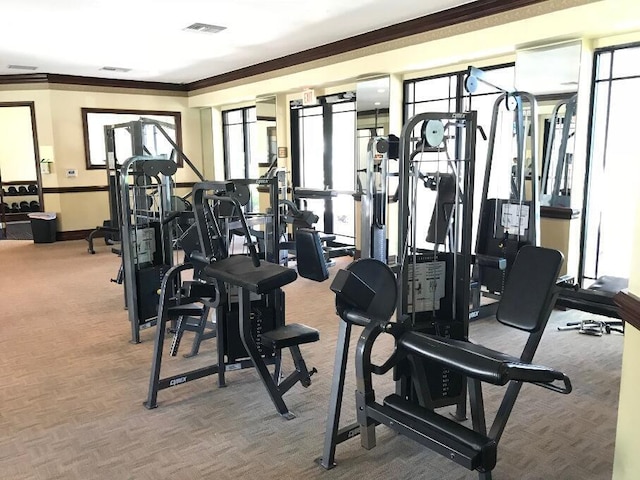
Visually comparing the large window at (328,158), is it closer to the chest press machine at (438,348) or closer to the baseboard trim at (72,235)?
the baseboard trim at (72,235)

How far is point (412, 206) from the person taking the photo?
2779 millimetres

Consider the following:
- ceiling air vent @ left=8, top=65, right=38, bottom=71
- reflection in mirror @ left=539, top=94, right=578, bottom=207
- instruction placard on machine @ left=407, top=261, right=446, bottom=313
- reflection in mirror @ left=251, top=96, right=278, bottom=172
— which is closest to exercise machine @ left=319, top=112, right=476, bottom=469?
instruction placard on machine @ left=407, top=261, right=446, bottom=313

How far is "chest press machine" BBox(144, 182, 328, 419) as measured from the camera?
9.70 ft

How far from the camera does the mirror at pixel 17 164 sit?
12.2 m

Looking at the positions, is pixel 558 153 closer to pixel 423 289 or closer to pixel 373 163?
pixel 373 163

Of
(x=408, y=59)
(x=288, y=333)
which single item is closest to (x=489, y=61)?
(x=408, y=59)

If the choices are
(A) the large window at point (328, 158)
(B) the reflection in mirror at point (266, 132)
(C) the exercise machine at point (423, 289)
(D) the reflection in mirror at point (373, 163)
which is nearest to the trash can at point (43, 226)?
(B) the reflection in mirror at point (266, 132)

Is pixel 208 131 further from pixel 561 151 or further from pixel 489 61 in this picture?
pixel 561 151

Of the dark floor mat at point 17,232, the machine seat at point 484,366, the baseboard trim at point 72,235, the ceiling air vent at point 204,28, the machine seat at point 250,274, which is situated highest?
the ceiling air vent at point 204,28

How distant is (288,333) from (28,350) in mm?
2446

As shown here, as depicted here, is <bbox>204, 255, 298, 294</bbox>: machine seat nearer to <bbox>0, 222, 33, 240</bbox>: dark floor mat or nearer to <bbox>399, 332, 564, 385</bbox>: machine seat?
<bbox>399, 332, 564, 385</bbox>: machine seat

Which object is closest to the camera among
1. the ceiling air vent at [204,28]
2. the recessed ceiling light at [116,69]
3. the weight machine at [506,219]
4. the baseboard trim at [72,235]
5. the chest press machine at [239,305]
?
the chest press machine at [239,305]

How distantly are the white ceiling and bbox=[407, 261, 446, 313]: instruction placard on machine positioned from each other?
3.39 metres

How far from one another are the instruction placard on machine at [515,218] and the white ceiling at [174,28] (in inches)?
83.5
